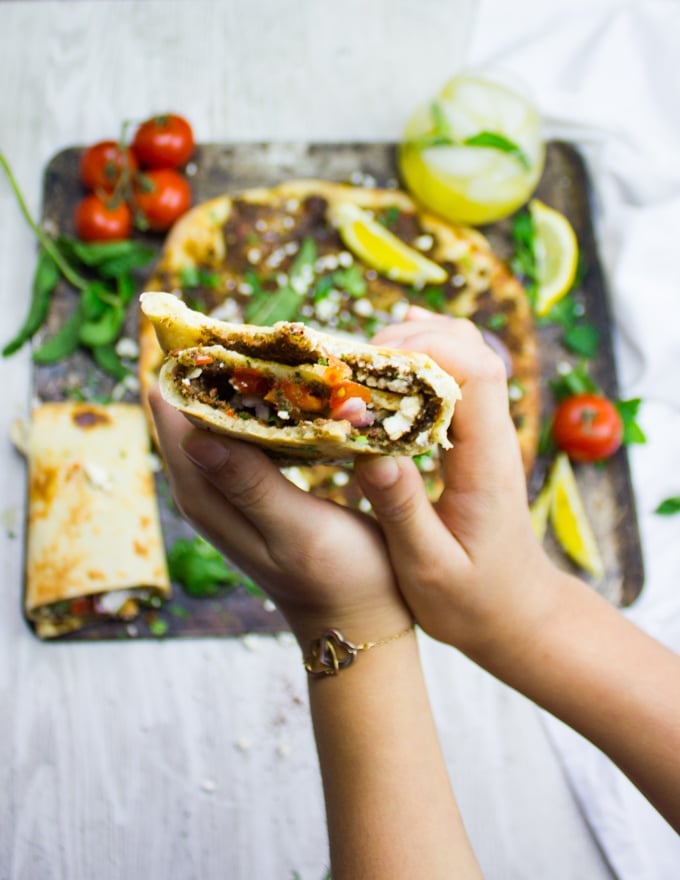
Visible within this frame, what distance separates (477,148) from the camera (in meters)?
3.16

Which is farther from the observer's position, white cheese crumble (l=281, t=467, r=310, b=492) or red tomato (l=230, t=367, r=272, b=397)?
white cheese crumble (l=281, t=467, r=310, b=492)

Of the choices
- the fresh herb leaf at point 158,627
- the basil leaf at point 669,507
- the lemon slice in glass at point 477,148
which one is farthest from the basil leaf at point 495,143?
the fresh herb leaf at point 158,627

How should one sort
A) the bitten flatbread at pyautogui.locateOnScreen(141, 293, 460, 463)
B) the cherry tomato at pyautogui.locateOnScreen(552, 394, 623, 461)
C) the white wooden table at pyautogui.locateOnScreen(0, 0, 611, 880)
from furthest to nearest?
the cherry tomato at pyautogui.locateOnScreen(552, 394, 623, 461) < the white wooden table at pyautogui.locateOnScreen(0, 0, 611, 880) < the bitten flatbread at pyautogui.locateOnScreen(141, 293, 460, 463)

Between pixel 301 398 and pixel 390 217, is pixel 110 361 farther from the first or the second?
pixel 301 398

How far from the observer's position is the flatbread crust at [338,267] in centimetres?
317

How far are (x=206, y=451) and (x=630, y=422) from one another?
192cm

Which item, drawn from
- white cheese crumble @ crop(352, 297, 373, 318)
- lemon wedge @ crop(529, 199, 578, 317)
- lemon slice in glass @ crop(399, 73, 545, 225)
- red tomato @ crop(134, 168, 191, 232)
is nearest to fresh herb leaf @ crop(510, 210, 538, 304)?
lemon wedge @ crop(529, 199, 578, 317)

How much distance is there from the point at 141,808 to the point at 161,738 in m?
0.23

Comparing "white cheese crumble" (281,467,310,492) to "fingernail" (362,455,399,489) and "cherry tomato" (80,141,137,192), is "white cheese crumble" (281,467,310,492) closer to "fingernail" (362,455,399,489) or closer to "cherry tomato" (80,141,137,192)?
"fingernail" (362,455,399,489)

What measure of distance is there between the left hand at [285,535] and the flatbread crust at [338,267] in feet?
3.65

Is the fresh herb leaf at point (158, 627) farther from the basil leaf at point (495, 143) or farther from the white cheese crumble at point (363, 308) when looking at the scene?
the basil leaf at point (495, 143)

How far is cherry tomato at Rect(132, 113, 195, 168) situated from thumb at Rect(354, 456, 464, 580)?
1.88 m

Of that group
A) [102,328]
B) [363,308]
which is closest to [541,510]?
[363,308]

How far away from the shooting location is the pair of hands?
1925 mm
